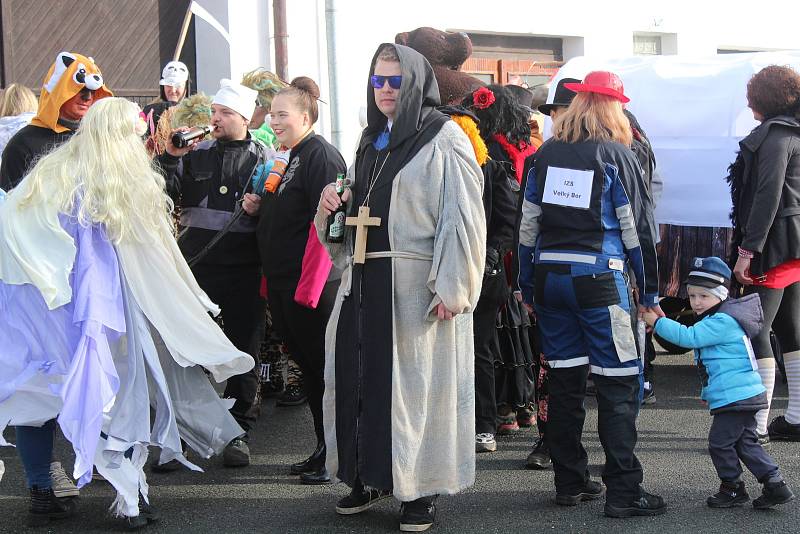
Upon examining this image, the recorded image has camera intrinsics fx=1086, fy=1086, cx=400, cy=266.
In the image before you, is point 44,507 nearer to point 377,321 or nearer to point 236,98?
point 377,321

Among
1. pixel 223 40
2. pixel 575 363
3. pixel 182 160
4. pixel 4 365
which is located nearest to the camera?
pixel 4 365

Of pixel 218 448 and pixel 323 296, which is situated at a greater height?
pixel 323 296

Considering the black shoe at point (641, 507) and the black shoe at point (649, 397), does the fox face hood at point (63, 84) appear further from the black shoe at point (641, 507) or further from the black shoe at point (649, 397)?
the black shoe at point (649, 397)

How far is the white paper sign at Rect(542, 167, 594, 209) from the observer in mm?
4750

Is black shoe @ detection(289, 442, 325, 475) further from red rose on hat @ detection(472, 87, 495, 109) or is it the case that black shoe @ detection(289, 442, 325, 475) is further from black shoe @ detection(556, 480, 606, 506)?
red rose on hat @ detection(472, 87, 495, 109)

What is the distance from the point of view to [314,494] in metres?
5.28

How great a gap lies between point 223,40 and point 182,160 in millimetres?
6229

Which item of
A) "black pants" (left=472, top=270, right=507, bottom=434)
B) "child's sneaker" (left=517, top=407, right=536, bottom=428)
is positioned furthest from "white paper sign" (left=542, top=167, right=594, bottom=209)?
"child's sneaker" (left=517, top=407, right=536, bottom=428)

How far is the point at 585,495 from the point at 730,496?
2.13ft

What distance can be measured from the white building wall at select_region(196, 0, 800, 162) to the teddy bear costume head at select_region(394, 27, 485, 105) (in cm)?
423

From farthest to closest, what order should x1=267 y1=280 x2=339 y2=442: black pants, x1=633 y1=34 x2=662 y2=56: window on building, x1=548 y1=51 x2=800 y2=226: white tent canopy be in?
x1=633 y1=34 x2=662 y2=56: window on building, x1=548 y1=51 x2=800 y2=226: white tent canopy, x1=267 y1=280 x2=339 y2=442: black pants

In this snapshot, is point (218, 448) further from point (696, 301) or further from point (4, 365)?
point (696, 301)

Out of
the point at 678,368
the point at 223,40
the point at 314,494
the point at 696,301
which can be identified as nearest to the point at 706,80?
the point at 678,368

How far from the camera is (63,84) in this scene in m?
5.91
